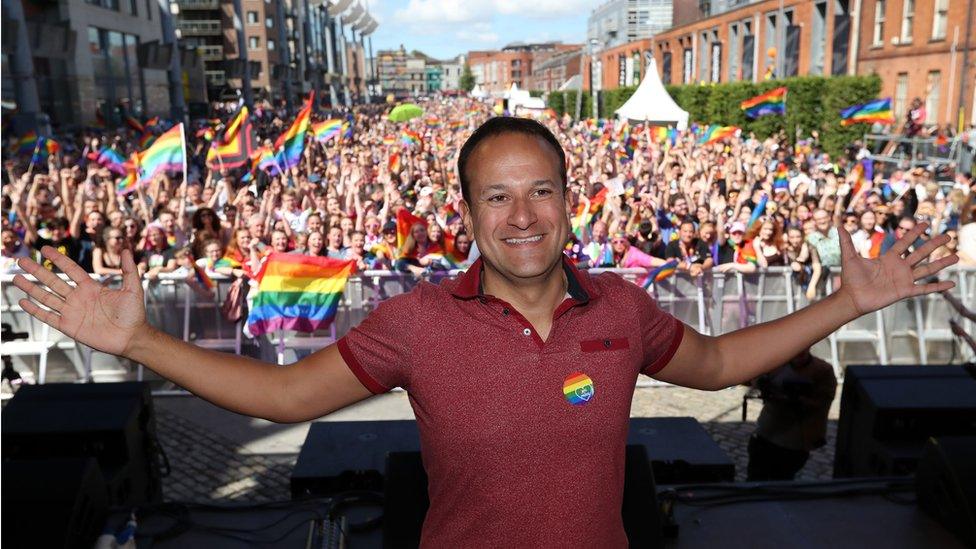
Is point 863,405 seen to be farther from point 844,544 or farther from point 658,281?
point 658,281

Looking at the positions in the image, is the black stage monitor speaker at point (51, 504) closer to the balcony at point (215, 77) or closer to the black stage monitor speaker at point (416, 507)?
the black stage monitor speaker at point (416, 507)

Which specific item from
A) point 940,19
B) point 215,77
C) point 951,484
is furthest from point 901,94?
point 215,77

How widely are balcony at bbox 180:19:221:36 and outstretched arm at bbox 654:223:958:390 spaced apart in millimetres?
100248

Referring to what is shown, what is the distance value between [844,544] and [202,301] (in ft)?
23.7

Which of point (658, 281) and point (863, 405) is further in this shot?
point (658, 281)

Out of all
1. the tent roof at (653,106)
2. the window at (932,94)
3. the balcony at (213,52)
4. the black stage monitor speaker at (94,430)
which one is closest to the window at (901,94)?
the window at (932,94)

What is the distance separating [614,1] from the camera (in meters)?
96.2

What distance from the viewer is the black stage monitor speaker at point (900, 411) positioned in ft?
15.5

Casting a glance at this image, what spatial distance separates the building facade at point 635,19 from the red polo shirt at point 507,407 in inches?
3556

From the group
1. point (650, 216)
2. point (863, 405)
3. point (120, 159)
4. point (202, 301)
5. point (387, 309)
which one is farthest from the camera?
point (120, 159)

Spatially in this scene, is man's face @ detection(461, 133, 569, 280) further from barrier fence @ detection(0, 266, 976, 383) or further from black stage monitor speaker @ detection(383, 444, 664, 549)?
barrier fence @ detection(0, 266, 976, 383)

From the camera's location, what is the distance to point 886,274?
241cm

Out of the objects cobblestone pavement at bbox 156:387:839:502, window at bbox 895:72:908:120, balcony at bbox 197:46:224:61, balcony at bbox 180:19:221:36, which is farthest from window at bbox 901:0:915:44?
balcony at bbox 180:19:221:36

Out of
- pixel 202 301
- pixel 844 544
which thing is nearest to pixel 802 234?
pixel 844 544
